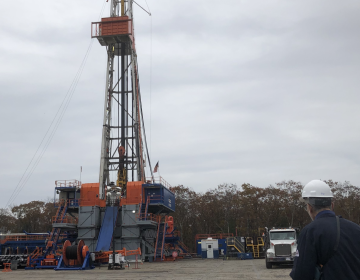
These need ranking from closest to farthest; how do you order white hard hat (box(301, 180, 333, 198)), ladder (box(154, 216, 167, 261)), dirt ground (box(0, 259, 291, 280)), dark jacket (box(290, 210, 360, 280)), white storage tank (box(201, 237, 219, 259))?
1. dark jacket (box(290, 210, 360, 280))
2. white hard hat (box(301, 180, 333, 198))
3. dirt ground (box(0, 259, 291, 280))
4. ladder (box(154, 216, 167, 261))
5. white storage tank (box(201, 237, 219, 259))

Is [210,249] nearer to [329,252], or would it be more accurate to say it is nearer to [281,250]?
[281,250]

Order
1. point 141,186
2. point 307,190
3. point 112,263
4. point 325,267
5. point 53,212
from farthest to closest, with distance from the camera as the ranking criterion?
1. point 53,212
2. point 141,186
3. point 112,263
4. point 307,190
5. point 325,267

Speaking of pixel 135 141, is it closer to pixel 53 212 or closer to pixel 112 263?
pixel 112 263

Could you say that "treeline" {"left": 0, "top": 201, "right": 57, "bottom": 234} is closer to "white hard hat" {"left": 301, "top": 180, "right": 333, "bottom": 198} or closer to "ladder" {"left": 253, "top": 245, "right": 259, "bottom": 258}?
"ladder" {"left": 253, "top": 245, "right": 259, "bottom": 258}

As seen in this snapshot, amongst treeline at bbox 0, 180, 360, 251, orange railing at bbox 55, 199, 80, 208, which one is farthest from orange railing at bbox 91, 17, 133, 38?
treeline at bbox 0, 180, 360, 251

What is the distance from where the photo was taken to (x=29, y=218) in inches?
2970

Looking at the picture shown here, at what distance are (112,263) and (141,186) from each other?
1113 centimetres

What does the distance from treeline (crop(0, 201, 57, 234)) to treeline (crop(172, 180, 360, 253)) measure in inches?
929

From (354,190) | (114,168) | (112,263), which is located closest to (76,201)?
(114,168)

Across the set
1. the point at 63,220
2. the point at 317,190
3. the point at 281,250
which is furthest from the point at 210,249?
the point at 317,190

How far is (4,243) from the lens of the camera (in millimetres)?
40062

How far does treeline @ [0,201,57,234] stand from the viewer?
7369cm

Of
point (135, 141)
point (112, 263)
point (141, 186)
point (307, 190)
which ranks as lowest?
point (112, 263)

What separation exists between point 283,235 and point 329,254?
2064 centimetres
